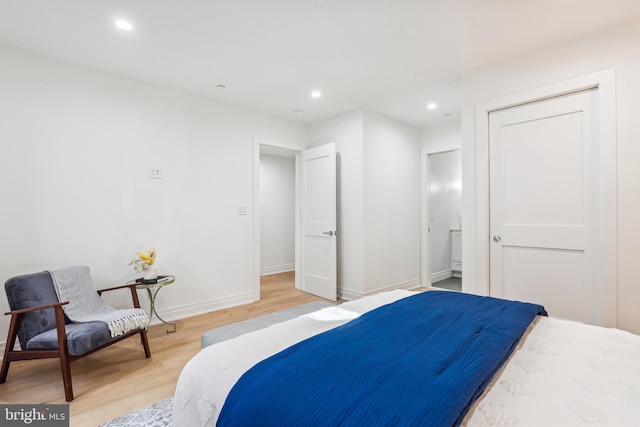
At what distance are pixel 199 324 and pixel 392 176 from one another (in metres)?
3.10

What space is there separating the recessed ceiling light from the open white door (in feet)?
8.07

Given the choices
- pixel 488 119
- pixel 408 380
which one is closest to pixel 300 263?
pixel 488 119

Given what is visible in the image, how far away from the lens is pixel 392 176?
14.3ft

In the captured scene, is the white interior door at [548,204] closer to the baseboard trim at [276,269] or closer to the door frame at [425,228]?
the door frame at [425,228]

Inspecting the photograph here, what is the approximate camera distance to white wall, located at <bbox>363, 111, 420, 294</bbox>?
4.00 metres

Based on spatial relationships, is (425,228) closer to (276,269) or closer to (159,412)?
(276,269)

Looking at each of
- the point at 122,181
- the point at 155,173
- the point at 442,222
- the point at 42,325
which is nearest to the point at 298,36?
the point at 155,173

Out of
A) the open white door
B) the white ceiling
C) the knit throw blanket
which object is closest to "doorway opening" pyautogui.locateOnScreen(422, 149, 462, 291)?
the open white door

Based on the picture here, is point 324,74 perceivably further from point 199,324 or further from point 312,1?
point 199,324

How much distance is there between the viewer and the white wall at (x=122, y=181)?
2543 mm

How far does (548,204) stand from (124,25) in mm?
3630

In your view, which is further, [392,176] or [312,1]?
[392,176]

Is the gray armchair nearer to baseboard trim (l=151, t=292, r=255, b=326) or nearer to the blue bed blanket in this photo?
baseboard trim (l=151, t=292, r=255, b=326)

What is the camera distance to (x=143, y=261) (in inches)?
114
